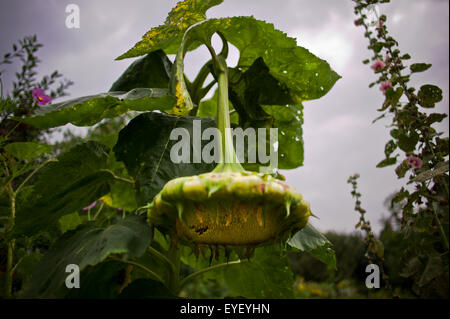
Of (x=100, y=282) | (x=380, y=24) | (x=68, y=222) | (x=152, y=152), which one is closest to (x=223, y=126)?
(x=152, y=152)

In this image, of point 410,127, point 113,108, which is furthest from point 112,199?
point 410,127

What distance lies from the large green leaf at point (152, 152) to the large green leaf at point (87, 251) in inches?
2.4

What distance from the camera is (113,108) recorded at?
70 centimetres

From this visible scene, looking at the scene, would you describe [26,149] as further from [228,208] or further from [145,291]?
[228,208]

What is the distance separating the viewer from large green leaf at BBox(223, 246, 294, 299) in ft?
2.87

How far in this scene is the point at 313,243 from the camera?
638 millimetres

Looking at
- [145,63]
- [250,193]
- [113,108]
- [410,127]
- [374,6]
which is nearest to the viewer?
[250,193]

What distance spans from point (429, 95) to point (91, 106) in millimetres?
845

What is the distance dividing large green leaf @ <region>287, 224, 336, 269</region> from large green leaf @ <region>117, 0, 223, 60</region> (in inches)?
19.7

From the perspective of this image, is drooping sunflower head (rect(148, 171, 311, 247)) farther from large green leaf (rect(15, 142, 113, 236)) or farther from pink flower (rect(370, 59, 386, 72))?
pink flower (rect(370, 59, 386, 72))

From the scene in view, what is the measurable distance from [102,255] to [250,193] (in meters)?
0.24

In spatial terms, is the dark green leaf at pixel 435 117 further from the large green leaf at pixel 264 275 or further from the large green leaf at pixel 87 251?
the large green leaf at pixel 87 251

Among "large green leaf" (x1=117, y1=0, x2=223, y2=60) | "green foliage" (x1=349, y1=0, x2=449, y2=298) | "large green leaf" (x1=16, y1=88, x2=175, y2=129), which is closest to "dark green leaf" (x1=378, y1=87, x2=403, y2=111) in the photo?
"green foliage" (x1=349, y1=0, x2=449, y2=298)
